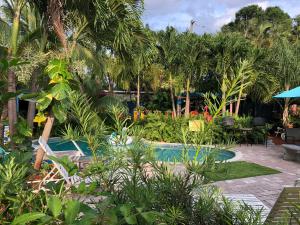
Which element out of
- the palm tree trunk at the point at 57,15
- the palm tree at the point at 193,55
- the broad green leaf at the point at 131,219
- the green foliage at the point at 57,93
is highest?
the palm tree at the point at 193,55

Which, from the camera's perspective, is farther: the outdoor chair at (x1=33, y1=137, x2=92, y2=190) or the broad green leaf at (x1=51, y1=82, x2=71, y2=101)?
the outdoor chair at (x1=33, y1=137, x2=92, y2=190)

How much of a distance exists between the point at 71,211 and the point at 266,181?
672 centimetres

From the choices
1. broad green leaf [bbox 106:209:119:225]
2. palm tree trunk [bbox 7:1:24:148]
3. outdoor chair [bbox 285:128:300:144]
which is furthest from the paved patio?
palm tree trunk [bbox 7:1:24:148]

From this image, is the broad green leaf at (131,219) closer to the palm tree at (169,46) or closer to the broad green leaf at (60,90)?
the broad green leaf at (60,90)

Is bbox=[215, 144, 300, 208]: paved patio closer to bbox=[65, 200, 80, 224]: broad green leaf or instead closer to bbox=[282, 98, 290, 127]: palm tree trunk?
bbox=[65, 200, 80, 224]: broad green leaf

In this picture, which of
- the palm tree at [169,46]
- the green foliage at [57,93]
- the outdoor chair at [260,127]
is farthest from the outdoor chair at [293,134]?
the green foliage at [57,93]

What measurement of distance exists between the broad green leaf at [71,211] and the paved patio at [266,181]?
3140mm

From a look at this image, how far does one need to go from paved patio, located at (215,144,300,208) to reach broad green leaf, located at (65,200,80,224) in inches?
124

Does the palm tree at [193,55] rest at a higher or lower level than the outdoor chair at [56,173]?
higher

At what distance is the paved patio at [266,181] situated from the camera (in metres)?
6.57

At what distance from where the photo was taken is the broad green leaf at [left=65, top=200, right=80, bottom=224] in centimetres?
Result: 157

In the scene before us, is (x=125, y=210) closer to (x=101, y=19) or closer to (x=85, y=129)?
(x=85, y=129)

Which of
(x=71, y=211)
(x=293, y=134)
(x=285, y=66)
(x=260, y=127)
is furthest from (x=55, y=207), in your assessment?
(x=285, y=66)

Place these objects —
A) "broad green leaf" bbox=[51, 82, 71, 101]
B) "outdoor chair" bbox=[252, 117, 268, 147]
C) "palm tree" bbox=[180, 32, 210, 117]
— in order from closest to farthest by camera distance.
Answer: "broad green leaf" bbox=[51, 82, 71, 101] → "outdoor chair" bbox=[252, 117, 268, 147] → "palm tree" bbox=[180, 32, 210, 117]
